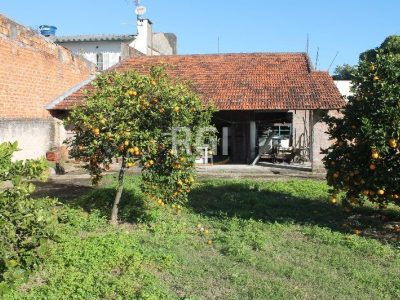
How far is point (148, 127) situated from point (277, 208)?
3.54 meters

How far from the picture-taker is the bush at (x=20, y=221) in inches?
129

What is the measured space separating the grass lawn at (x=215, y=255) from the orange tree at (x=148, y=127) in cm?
94

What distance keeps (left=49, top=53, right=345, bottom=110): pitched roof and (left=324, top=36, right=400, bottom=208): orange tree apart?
794cm

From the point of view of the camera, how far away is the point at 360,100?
722 centimetres

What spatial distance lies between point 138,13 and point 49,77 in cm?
1276

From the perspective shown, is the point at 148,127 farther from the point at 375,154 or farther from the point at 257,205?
the point at 375,154

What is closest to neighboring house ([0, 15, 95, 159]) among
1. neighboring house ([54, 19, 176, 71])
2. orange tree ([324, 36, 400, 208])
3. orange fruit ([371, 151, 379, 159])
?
neighboring house ([54, 19, 176, 71])

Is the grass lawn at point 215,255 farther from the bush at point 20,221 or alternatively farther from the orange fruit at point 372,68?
the orange fruit at point 372,68

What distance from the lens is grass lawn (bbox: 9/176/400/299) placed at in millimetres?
5199

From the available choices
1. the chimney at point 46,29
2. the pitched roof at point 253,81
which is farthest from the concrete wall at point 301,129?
the chimney at point 46,29

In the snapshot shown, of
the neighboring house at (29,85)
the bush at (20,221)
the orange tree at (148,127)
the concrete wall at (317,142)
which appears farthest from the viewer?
the concrete wall at (317,142)

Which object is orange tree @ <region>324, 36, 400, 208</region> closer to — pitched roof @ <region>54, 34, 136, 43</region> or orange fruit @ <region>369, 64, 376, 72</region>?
orange fruit @ <region>369, 64, 376, 72</region>

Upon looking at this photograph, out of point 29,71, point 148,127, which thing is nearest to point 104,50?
point 29,71

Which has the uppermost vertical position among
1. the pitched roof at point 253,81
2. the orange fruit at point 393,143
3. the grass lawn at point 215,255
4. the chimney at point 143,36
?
the chimney at point 143,36
